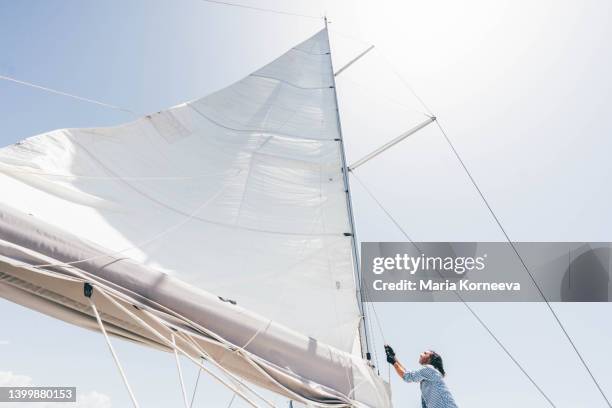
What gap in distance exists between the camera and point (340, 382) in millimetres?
2590

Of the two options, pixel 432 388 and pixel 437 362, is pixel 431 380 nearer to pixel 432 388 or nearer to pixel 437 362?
pixel 432 388

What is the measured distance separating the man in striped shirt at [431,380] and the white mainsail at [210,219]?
0.31 meters

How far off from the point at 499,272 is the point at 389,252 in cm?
172

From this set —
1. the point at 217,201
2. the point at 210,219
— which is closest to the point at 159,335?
the point at 210,219

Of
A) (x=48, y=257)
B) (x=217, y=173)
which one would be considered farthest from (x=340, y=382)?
(x=217, y=173)

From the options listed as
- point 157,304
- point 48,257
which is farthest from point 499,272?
point 48,257

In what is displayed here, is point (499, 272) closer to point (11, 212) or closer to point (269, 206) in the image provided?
point (269, 206)

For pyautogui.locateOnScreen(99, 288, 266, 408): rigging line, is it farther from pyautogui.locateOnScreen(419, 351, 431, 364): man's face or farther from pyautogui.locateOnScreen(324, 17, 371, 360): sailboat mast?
pyautogui.locateOnScreen(419, 351, 431, 364): man's face

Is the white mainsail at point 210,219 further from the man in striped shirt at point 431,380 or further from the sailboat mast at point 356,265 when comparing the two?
the man in striped shirt at point 431,380

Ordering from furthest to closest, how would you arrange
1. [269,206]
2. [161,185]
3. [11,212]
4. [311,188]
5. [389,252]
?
1. [389,252]
2. [311,188]
3. [269,206]
4. [161,185]
5. [11,212]

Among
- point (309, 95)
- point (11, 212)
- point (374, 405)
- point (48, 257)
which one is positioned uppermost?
point (309, 95)

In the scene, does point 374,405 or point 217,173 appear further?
point 217,173

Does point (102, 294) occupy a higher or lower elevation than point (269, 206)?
lower

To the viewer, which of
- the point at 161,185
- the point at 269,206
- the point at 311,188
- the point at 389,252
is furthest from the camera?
the point at 389,252
